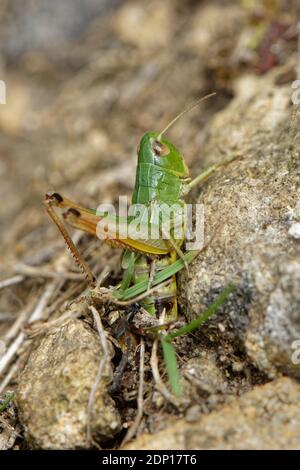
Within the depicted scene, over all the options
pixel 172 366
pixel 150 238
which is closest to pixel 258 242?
pixel 150 238

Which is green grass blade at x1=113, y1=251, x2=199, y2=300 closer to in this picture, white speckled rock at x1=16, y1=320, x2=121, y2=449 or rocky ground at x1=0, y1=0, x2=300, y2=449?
rocky ground at x1=0, y1=0, x2=300, y2=449

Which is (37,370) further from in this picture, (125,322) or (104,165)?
(104,165)

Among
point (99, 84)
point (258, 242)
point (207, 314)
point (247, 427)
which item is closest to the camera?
point (247, 427)

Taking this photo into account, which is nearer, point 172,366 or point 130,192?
point 172,366

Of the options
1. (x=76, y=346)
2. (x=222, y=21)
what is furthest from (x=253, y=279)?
(x=222, y=21)

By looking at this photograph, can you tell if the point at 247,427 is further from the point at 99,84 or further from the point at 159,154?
the point at 99,84

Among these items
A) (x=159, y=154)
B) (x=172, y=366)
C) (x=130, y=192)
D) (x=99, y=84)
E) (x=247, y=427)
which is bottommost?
(x=247, y=427)
